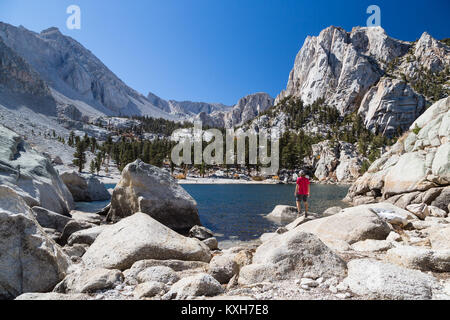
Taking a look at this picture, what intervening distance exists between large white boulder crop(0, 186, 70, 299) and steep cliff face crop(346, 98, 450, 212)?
71.4 feet

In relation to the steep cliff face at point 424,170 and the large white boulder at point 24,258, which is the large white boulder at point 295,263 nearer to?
the large white boulder at point 24,258

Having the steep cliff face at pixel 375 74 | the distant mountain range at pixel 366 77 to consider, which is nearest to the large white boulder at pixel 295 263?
the steep cliff face at pixel 375 74

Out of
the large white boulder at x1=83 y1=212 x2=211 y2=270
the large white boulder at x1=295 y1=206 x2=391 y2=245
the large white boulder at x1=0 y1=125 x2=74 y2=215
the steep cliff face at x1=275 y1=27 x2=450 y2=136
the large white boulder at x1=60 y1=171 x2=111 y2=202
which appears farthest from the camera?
the steep cliff face at x1=275 y1=27 x2=450 y2=136

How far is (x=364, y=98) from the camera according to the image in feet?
437

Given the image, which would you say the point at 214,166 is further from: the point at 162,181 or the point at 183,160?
the point at 162,181

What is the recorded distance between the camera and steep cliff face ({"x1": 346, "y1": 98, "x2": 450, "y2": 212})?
1697 centimetres

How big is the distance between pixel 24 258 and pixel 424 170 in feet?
80.5

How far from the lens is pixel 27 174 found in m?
12.8

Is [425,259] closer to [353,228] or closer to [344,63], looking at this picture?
[353,228]

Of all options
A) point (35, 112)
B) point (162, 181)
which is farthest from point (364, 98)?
point (35, 112)

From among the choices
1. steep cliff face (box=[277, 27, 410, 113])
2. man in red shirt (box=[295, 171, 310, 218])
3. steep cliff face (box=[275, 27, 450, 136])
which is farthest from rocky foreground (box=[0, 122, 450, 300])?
steep cliff face (box=[277, 27, 410, 113])

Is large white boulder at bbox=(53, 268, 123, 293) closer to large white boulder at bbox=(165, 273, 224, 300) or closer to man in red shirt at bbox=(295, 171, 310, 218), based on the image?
large white boulder at bbox=(165, 273, 224, 300)
